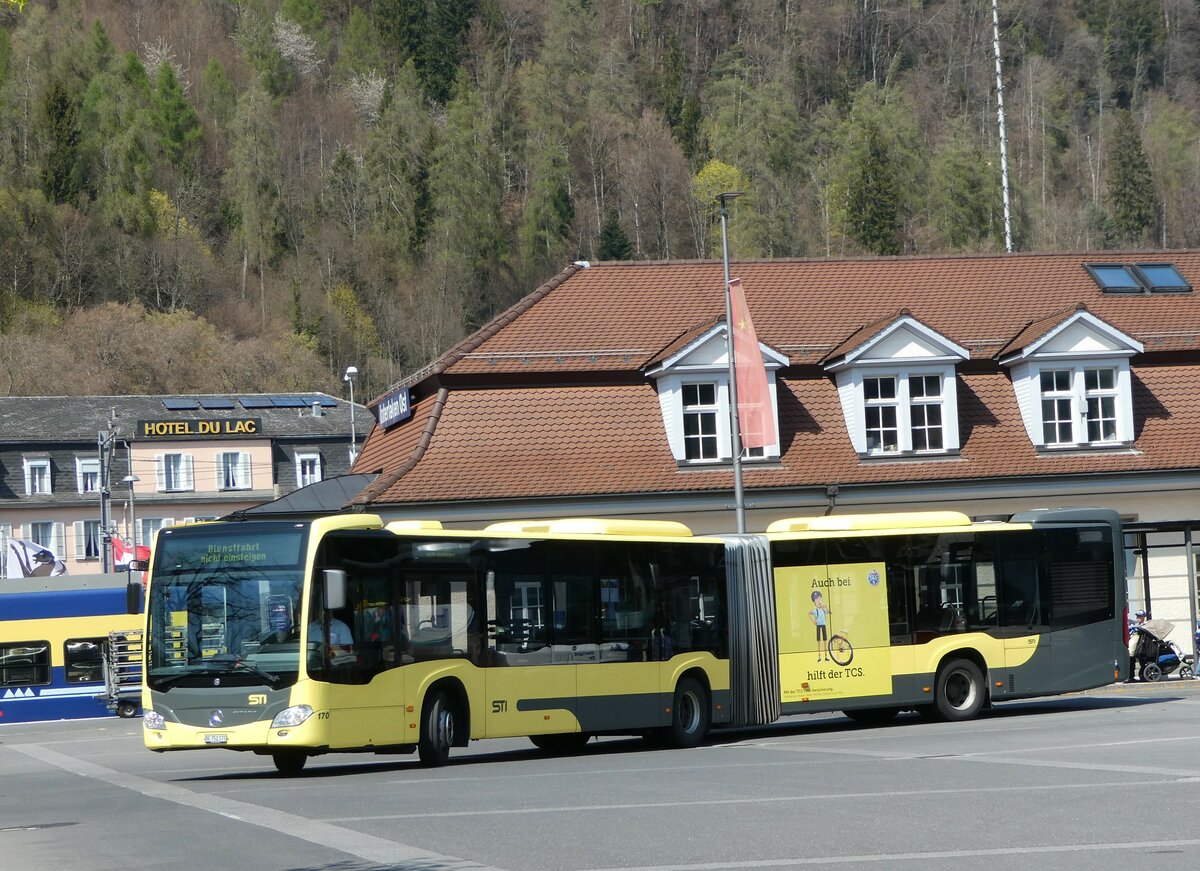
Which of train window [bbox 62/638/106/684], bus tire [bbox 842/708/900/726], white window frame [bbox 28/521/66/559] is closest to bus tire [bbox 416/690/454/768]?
bus tire [bbox 842/708/900/726]

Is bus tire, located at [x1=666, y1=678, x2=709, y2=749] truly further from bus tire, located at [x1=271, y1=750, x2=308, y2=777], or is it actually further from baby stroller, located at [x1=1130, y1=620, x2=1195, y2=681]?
baby stroller, located at [x1=1130, y1=620, x2=1195, y2=681]

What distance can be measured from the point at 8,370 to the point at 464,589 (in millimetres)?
76199

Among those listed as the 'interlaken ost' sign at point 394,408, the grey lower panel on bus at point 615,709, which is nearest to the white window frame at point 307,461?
the 'interlaken ost' sign at point 394,408

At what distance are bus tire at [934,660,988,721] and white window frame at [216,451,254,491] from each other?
5971 centimetres

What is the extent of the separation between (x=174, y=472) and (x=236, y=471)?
273 cm

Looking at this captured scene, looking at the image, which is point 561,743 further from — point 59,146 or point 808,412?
point 59,146

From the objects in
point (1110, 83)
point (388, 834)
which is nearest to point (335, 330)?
point (1110, 83)

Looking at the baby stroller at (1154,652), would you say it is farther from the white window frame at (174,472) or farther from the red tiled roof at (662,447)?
the white window frame at (174,472)

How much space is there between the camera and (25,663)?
40125mm

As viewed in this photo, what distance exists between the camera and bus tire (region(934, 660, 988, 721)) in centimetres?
2427

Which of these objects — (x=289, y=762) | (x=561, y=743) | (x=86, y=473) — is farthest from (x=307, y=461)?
(x=289, y=762)

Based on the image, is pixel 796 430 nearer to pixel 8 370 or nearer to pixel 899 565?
pixel 899 565

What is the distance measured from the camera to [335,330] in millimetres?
112500

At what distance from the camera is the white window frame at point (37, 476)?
7644cm
